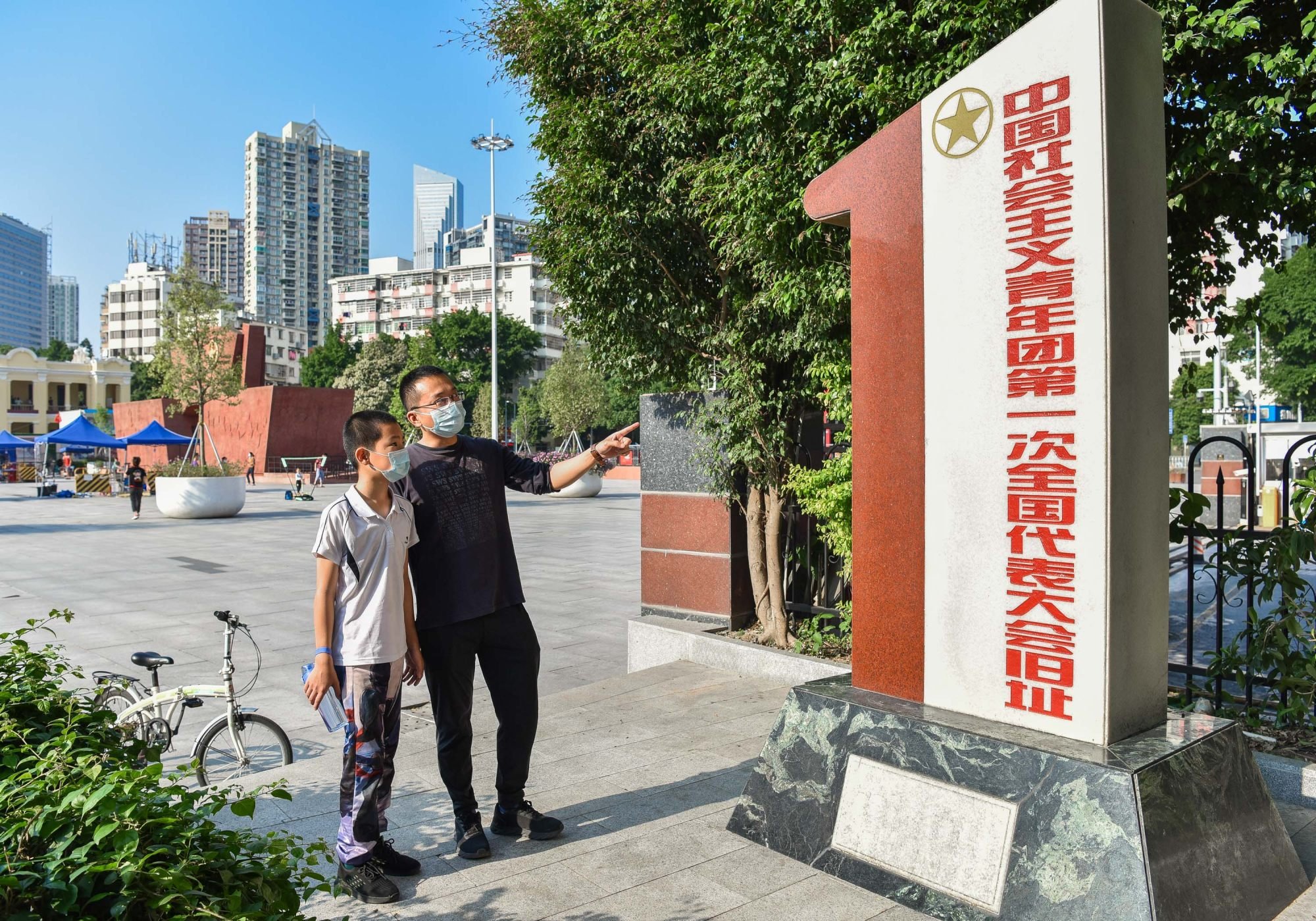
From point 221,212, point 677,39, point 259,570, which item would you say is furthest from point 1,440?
point 221,212

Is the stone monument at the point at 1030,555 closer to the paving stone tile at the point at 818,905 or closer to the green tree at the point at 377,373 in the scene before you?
the paving stone tile at the point at 818,905

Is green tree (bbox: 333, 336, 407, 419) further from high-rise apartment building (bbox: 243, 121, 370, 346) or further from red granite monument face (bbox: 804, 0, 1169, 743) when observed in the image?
high-rise apartment building (bbox: 243, 121, 370, 346)

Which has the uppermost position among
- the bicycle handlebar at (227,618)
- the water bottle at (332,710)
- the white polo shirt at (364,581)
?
the white polo shirt at (364,581)

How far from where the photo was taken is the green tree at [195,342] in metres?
24.6

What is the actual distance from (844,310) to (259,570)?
9935mm

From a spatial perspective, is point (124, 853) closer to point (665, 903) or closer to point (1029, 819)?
point (665, 903)

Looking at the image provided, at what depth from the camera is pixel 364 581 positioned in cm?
315

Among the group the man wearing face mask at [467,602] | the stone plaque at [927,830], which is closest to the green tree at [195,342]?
the man wearing face mask at [467,602]

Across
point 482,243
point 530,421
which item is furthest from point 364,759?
point 482,243

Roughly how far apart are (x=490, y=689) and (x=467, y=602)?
355 millimetres

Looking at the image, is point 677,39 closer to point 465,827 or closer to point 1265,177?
point 1265,177

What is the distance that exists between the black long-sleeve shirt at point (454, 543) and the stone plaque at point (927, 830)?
136 centimetres

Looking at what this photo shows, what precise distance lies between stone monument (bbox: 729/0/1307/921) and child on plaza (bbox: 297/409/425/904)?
130 cm

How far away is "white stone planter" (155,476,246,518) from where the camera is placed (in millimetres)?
20844
